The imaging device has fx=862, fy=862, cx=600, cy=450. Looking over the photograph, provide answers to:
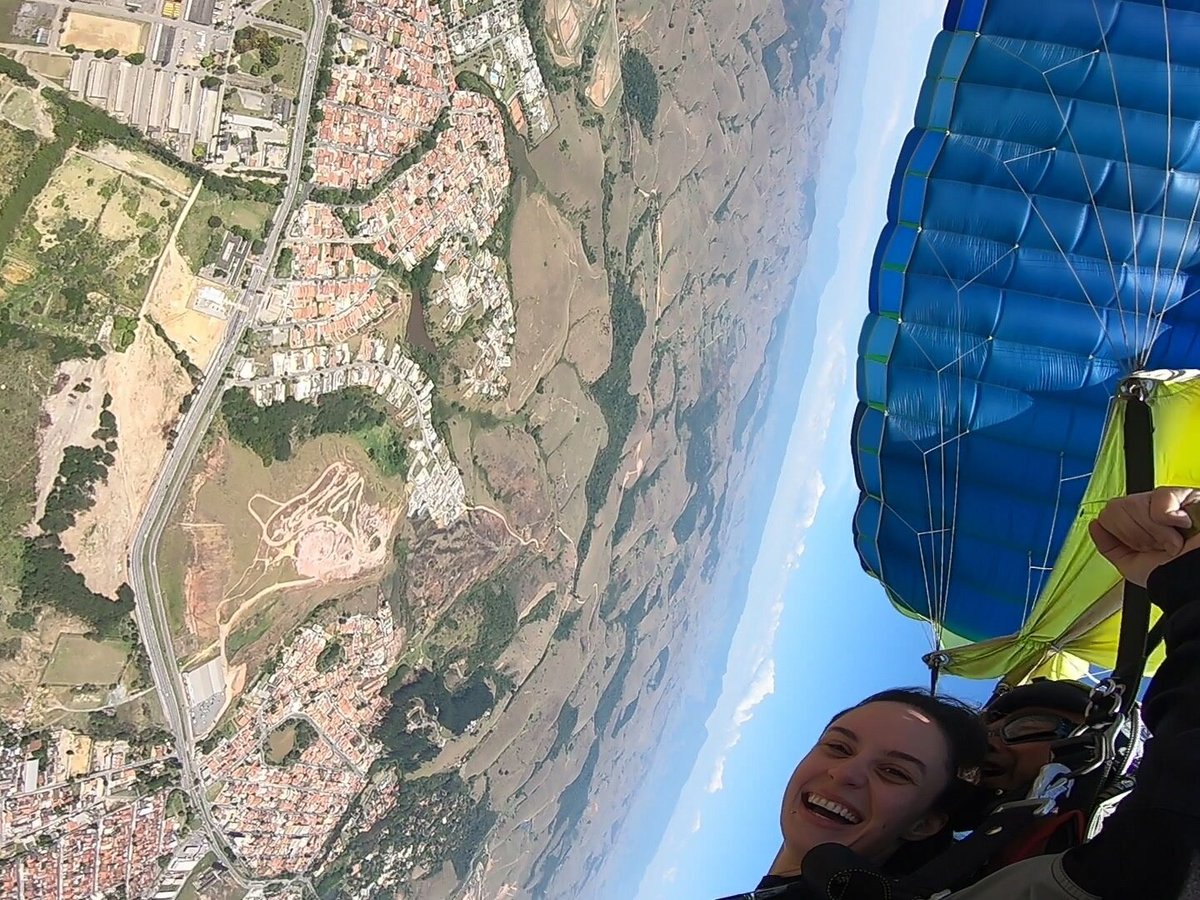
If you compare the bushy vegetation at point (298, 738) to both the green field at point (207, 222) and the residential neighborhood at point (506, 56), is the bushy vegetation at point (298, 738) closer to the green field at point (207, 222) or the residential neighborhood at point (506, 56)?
the green field at point (207, 222)

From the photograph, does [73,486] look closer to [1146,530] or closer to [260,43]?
[260,43]

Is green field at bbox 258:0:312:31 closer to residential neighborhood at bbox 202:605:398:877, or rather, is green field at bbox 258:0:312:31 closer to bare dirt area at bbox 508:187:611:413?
bare dirt area at bbox 508:187:611:413

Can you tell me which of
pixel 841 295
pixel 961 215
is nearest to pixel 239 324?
pixel 961 215

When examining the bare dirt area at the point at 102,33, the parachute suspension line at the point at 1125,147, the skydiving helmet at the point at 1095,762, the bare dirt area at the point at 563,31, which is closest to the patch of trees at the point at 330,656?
the bare dirt area at the point at 102,33

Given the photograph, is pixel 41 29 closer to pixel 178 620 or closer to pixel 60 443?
pixel 60 443

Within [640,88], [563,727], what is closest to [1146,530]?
[640,88]
